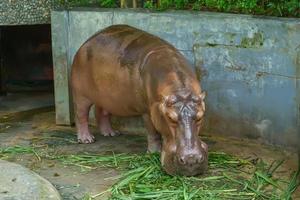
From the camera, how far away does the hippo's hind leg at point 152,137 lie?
18.8 feet

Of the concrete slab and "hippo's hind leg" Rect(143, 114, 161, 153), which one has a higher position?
"hippo's hind leg" Rect(143, 114, 161, 153)

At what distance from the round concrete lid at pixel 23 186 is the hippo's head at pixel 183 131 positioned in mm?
934

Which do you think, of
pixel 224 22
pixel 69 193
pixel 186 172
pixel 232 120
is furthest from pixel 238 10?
pixel 69 193

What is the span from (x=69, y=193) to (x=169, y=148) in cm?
81

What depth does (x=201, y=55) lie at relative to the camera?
6355 millimetres

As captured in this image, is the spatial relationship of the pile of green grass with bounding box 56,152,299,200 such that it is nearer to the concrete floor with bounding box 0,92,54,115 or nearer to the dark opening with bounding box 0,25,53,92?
the concrete floor with bounding box 0,92,54,115

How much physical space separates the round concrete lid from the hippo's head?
0.93 meters

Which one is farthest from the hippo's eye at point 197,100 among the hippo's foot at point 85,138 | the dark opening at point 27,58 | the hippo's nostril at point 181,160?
the dark opening at point 27,58

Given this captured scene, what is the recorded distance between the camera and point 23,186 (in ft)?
15.3

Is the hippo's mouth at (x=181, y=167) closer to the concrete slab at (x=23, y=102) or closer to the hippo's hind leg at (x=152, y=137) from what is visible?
the hippo's hind leg at (x=152, y=137)

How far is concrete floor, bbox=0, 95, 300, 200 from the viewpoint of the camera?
528 centimetres

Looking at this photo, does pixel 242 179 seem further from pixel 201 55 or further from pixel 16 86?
pixel 16 86

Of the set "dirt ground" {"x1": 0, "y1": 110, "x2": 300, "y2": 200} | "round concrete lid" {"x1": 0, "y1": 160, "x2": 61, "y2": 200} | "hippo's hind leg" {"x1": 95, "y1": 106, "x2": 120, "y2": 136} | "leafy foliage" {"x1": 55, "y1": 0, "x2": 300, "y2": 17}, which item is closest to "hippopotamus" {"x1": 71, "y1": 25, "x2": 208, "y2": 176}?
"hippo's hind leg" {"x1": 95, "y1": 106, "x2": 120, "y2": 136}

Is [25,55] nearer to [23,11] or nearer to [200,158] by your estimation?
[23,11]
